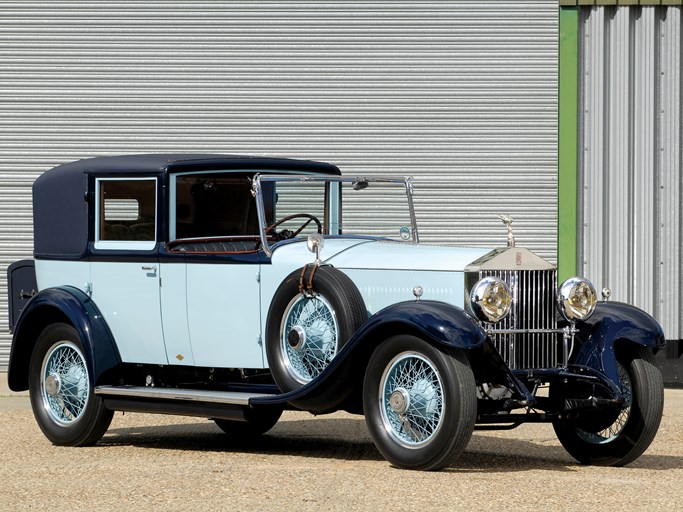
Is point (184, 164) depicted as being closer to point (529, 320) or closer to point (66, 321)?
point (66, 321)

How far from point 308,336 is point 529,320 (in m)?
1.26

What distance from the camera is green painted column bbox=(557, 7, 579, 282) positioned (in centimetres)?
1429

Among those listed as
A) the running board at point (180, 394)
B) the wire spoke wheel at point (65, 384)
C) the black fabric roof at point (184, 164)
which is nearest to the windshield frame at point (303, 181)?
the black fabric roof at point (184, 164)

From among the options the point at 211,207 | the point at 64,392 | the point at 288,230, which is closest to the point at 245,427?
the point at 64,392

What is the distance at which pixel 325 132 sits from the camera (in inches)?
577

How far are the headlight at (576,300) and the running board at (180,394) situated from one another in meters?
1.77

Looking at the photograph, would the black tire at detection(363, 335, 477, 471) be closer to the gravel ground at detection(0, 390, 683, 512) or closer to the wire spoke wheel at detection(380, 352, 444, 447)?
the wire spoke wheel at detection(380, 352, 444, 447)

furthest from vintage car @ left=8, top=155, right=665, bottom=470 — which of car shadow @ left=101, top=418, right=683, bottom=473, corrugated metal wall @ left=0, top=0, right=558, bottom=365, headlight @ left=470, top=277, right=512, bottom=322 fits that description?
corrugated metal wall @ left=0, top=0, right=558, bottom=365

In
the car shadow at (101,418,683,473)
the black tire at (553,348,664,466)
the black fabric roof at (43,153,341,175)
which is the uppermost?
the black fabric roof at (43,153,341,175)

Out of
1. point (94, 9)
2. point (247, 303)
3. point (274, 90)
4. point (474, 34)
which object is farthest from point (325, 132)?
point (247, 303)

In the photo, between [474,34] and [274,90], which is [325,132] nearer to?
[274,90]

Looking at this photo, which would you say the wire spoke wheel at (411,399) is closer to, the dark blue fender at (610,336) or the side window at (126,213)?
the dark blue fender at (610,336)

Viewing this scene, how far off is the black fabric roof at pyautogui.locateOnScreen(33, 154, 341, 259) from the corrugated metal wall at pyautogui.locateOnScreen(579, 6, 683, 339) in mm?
5649

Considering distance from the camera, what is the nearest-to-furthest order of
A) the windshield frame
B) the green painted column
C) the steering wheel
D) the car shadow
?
the car shadow → the windshield frame → the steering wheel → the green painted column
